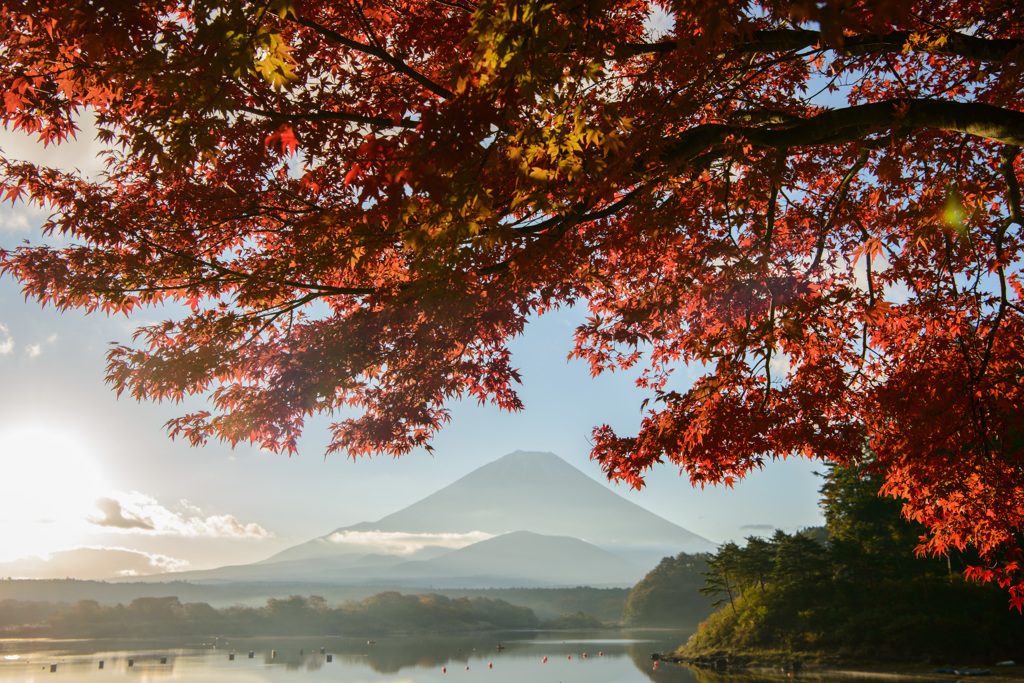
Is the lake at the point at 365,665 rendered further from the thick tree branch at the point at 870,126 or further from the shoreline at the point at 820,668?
the thick tree branch at the point at 870,126

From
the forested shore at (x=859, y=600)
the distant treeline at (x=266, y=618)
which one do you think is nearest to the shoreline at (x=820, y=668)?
the forested shore at (x=859, y=600)

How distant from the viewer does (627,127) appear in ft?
13.8

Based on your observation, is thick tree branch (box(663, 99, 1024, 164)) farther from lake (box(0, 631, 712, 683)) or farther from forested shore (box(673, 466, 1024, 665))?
lake (box(0, 631, 712, 683))

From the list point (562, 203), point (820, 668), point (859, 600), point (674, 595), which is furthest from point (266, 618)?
point (562, 203)

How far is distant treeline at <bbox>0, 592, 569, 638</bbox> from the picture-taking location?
82.5 m

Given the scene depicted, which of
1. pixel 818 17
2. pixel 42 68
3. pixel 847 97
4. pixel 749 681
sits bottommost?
pixel 749 681

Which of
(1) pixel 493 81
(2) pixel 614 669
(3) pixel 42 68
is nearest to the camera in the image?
(1) pixel 493 81

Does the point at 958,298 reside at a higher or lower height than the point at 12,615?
higher

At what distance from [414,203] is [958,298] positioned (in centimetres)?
595

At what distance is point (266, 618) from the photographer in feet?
318

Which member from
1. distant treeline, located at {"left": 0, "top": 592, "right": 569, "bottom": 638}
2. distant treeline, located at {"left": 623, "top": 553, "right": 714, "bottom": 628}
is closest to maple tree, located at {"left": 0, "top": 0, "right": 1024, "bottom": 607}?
distant treeline, located at {"left": 623, "top": 553, "right": 714, "bottom": 628}

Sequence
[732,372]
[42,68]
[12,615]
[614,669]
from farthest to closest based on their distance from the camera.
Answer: [12,615], [614,669], [732,372], [42,68]

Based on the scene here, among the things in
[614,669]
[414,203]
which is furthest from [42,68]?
[614,669]

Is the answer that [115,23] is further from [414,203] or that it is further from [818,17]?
[818,17]
